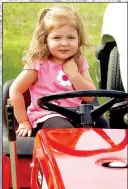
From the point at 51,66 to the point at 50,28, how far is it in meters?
0.16

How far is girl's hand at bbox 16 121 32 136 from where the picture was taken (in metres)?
2.37

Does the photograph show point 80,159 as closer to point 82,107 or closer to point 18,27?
point 82,107

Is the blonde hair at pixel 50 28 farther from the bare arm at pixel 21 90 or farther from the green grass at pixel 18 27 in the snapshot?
the green grass at pixel 18 27

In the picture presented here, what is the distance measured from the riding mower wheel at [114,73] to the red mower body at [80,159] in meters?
1.45

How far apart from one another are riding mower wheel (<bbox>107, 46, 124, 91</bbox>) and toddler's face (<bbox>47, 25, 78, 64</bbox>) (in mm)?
1055

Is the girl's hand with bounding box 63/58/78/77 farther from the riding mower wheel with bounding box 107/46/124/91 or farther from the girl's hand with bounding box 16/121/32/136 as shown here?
the riding mower wheel with bounding box 107/46/124/91

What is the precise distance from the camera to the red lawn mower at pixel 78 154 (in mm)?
1536

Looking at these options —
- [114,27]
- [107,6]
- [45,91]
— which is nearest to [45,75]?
[45,91]

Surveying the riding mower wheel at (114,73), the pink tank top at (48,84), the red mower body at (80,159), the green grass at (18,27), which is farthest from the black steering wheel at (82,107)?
the riding mower wheel at (114,73)

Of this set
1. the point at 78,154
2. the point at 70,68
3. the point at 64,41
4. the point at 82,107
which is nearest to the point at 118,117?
the point at 70,68

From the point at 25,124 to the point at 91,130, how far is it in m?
0.57

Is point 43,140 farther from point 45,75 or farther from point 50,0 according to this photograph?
point 50,0

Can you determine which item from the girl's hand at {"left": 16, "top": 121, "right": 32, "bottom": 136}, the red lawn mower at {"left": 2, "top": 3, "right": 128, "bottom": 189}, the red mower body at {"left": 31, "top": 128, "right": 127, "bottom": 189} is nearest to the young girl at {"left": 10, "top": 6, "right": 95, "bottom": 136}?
the girl's hand at {"left": 16, "top": 121, "right": 32, "bottom": 136}

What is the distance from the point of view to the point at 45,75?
238 centimetres
